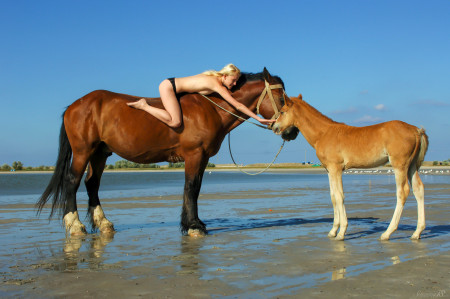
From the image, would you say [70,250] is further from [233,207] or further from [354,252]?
[233,207]

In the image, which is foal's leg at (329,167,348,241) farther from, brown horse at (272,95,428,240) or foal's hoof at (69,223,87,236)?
foal's hoof at (69,223,87,236)

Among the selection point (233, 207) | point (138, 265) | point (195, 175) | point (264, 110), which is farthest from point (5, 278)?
point (233, 207)

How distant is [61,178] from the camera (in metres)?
8.56

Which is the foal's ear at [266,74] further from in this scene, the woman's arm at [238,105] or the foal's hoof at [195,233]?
the foal's hoof at [195,233]

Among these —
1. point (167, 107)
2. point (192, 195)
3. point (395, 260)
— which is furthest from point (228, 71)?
point (395, 260)

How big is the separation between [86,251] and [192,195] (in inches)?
84.3

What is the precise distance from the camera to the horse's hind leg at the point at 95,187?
8359mm

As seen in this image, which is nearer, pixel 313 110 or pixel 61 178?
pixel 313 110

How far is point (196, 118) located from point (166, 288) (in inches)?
162

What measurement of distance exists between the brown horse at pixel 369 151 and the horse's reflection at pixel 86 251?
347 cm

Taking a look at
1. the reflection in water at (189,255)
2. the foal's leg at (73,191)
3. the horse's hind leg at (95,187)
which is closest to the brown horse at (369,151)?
the reflection in water at (189,255)

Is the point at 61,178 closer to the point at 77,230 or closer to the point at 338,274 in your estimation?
the point at 77,230

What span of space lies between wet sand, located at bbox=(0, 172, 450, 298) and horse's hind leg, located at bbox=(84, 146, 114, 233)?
0.33 metres

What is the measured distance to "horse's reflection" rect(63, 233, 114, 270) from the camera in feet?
18.1
